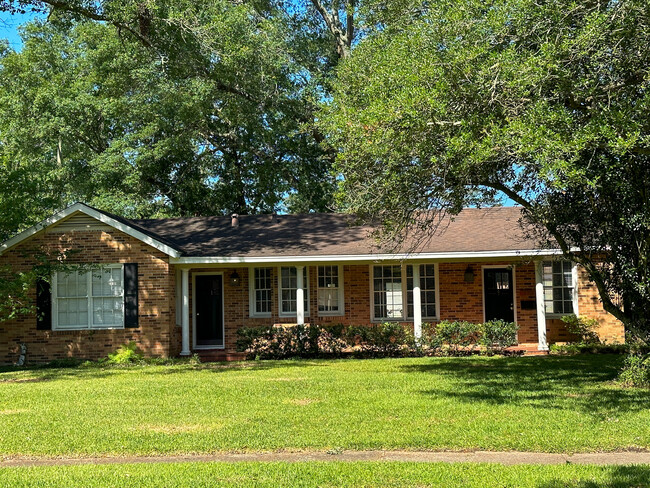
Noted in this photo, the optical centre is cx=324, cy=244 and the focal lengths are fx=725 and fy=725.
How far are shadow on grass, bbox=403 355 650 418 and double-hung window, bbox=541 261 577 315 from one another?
8.46ft

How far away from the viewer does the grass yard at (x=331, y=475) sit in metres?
6.62

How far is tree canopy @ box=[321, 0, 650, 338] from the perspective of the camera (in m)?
9.60

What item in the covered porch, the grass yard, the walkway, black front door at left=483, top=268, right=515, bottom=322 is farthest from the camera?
black front door at left=483, top=268, right=515, bottom=322

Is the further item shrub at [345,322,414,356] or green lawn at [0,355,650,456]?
shrub at [345,322,414,356]

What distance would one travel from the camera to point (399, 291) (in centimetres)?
2011

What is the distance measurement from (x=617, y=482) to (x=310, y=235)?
48.2 ft

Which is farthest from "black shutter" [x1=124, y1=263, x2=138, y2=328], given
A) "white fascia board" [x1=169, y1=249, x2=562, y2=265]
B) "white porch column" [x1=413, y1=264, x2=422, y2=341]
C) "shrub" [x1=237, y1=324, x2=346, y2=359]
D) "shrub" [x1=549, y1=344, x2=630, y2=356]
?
"shrub" [x1=549, y1=344, x2=630, y2=356]

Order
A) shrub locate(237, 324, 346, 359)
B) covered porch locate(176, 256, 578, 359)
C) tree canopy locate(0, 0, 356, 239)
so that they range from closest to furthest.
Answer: shrub locate(237, 324, 346, 359) → covered porch locate(176, 256, 578, 359) → tree canopy locate(0, 0, 356, 239)

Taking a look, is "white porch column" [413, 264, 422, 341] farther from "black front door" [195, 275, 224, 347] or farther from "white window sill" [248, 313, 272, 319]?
"black front door" [195, 275, 224, 347]

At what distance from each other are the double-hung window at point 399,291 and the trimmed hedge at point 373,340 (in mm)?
1469

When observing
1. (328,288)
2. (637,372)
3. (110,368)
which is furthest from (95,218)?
(637,372)

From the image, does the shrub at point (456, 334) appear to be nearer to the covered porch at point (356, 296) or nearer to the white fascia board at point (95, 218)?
the covered porch at point (356, 296)

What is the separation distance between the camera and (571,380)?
13.0 meters

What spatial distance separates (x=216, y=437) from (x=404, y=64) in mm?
5965
